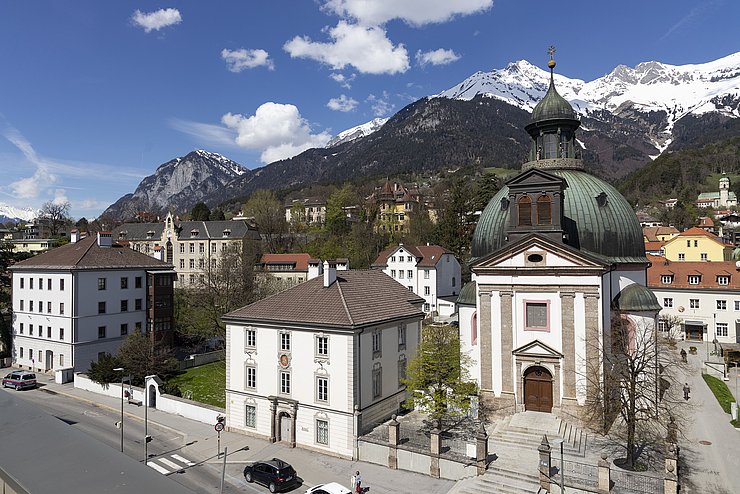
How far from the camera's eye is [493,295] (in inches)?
1240

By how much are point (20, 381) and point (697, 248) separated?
93.9m

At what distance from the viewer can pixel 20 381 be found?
145 ft

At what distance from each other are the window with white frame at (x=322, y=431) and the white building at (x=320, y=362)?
0.19ft

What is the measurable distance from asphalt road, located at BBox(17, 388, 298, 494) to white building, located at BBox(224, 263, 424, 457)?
12.8 feet

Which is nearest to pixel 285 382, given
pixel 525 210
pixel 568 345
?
pixel 568 345

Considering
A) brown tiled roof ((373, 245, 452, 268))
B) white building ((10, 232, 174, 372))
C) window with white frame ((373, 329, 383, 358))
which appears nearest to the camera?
window with white frame ((373, 329, 383, 358))

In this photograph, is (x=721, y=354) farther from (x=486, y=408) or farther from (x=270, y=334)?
(x=270, y=334)

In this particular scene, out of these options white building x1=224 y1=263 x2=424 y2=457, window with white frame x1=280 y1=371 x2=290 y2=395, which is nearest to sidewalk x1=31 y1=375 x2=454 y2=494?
white building x1=224 y1=263 x2=424 y2=457

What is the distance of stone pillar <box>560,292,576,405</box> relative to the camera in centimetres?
2911

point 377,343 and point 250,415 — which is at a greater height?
point 377,343

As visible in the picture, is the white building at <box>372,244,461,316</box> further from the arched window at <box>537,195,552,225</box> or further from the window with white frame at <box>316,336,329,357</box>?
the window with white frame at <box>316,336,329,357</box>

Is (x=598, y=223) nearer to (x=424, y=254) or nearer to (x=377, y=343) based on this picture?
(x=377, y=343)

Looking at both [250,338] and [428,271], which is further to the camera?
[428,271]

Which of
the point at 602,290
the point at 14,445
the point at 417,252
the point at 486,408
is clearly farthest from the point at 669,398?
the point at 417,252
